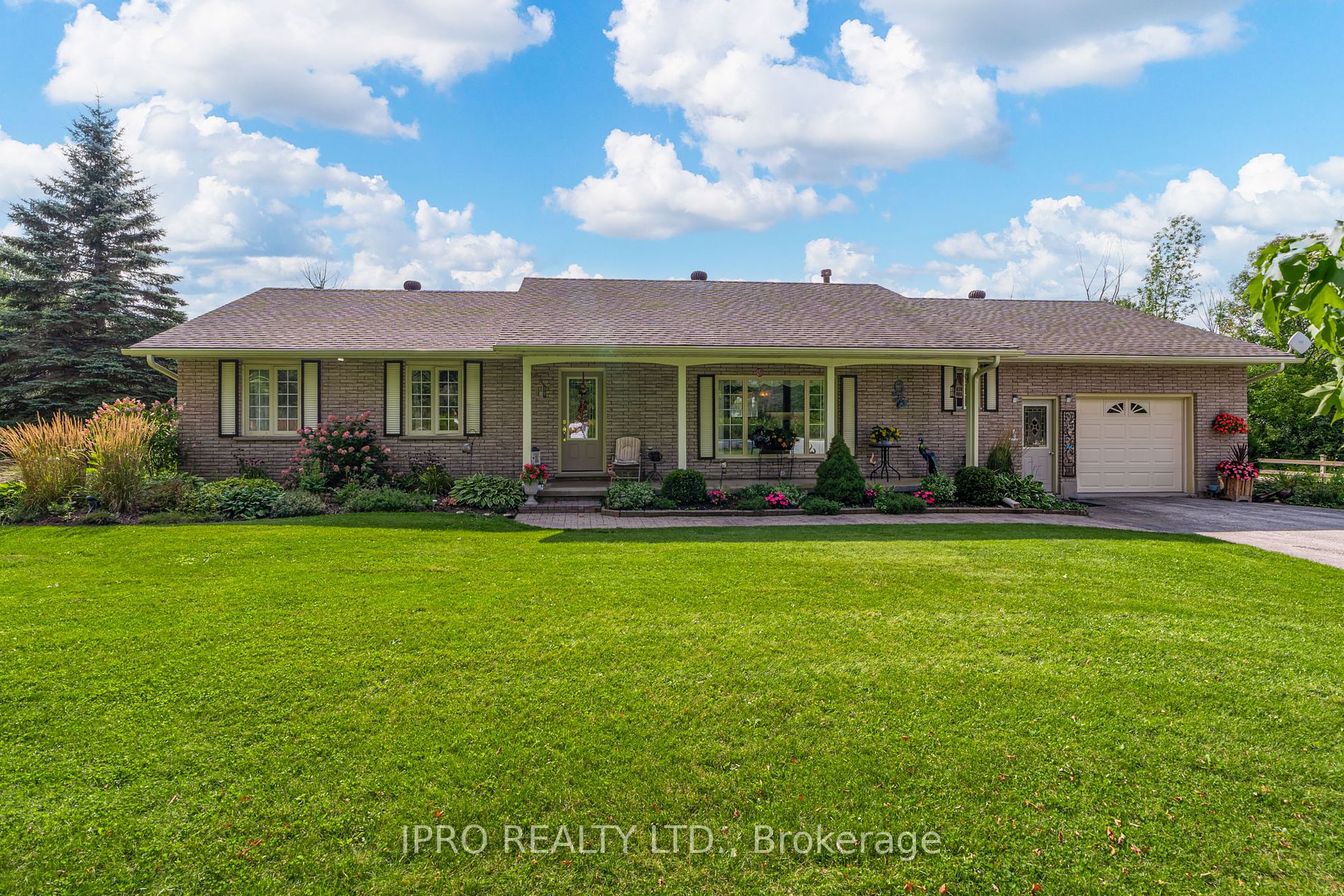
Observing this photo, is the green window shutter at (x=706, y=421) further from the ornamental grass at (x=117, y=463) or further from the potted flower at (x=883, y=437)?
the ornamental grass at (x=117, y=463)

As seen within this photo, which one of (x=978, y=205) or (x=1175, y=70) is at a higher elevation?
(x=1175, y=70)

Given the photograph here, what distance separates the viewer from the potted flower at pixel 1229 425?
44.6 ft

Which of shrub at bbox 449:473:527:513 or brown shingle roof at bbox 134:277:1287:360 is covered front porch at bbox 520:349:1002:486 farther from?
shrub at bbox 449:473:527:513

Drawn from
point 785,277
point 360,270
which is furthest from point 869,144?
point 360,270

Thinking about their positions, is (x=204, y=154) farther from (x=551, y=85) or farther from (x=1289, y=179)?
(x=1289, y=179)

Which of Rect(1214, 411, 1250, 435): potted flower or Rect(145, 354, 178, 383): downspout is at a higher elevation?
Rect(145, 354, 178, 383): downspout

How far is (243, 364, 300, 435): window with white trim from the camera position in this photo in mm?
12836

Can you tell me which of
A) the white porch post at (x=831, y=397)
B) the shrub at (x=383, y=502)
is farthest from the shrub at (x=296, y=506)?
the white porch post at (x=831, y=397)

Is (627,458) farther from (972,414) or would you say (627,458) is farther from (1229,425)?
(1229,425)

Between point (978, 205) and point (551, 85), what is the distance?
1055 centimetres

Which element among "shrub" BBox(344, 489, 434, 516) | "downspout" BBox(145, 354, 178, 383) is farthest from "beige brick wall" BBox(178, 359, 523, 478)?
"shrub" BBox(344, 489, 434, 516)

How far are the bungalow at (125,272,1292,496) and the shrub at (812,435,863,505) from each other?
78 cm

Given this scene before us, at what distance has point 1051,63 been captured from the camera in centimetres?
1054

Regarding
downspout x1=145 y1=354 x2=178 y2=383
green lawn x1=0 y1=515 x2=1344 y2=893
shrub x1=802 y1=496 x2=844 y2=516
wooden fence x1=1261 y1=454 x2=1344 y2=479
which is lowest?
green lawn x1=0 y1=515 x2=1344 y2=893
